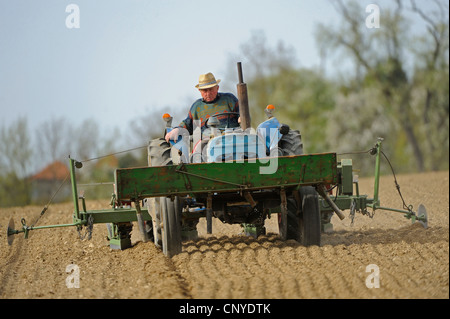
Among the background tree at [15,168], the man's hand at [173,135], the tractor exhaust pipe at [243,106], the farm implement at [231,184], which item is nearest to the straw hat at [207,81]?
the farm implement at [231,184]

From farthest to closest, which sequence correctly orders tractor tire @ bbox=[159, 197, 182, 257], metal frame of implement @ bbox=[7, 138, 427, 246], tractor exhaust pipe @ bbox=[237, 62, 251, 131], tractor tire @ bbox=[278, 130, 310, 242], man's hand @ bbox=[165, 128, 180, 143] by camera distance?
man's hand @ bbox=[165, 128, 180, 143], tractor exhaust pipe @ bbox=[237, 62, 251, 131], tractor tire @ bbox=[278, 130, 310, 242], tractor tire @ bbox=[159, 197, 182, 257], metal frame of implement @ bbox=[7, 138, 427, 246]

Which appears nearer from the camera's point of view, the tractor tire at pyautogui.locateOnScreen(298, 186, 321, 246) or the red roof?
the tractor tire at pyautogui.locateOnScreen(298, 186, 321, 246)

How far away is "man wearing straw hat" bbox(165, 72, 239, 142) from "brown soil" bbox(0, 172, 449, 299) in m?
1.75

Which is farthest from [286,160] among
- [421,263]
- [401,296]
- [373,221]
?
[373,221]

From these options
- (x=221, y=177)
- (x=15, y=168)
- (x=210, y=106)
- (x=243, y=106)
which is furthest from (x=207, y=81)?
(x=15, y=168)

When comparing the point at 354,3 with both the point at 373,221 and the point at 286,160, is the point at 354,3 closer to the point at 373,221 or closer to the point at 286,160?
the point at 373,221

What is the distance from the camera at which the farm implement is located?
795cm

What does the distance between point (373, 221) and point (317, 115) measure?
2319 centimetres

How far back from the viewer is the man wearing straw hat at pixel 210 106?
10078 millimetres

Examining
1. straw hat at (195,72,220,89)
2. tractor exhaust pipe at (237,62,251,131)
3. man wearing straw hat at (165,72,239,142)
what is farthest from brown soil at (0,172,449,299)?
straw hat at (195,72,220,89)

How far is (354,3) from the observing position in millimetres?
32188

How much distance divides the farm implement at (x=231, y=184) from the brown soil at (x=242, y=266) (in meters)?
0.35

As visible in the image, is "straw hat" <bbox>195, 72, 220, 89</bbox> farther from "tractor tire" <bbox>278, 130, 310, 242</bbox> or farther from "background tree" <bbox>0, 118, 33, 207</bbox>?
"background tree" <bbox>0, 118, 33, 207</bbox>

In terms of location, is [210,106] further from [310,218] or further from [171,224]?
[310,218]
